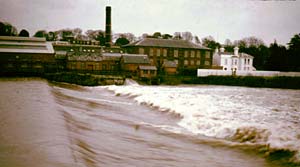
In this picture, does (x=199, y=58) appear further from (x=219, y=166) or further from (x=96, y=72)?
(x=219, y=166)

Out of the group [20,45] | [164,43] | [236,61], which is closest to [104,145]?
[20,45]

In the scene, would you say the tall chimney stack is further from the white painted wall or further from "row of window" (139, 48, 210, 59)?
the white painted wall

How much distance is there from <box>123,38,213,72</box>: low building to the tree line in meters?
4.70

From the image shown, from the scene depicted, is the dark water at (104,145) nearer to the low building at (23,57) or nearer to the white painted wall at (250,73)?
the white painted wall at (250,73)

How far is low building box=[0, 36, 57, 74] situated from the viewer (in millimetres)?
19922

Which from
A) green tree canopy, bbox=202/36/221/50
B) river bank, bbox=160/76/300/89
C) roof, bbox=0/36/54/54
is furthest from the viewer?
green tree canopy, bbox=202/36/221/50

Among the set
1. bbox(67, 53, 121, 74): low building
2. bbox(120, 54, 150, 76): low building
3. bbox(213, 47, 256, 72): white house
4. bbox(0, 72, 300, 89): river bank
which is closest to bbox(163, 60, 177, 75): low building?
bbox(120, 54, 150, 76): low building

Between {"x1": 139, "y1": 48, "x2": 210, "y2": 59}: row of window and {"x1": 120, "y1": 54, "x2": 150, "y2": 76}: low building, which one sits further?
{"x1": 139, "y1": 48, "x2": 210, "y2": 59}: row of window

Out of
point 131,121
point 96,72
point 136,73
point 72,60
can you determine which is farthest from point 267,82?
point 131,121

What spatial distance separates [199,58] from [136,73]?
34.0 ft

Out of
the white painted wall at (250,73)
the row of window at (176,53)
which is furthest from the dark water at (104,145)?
the row of window at (176,53)

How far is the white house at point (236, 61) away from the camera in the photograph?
2973 cm

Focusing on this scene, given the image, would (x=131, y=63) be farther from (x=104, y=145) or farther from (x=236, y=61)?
(x=104, y=145)

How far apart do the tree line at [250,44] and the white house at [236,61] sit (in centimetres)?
122
